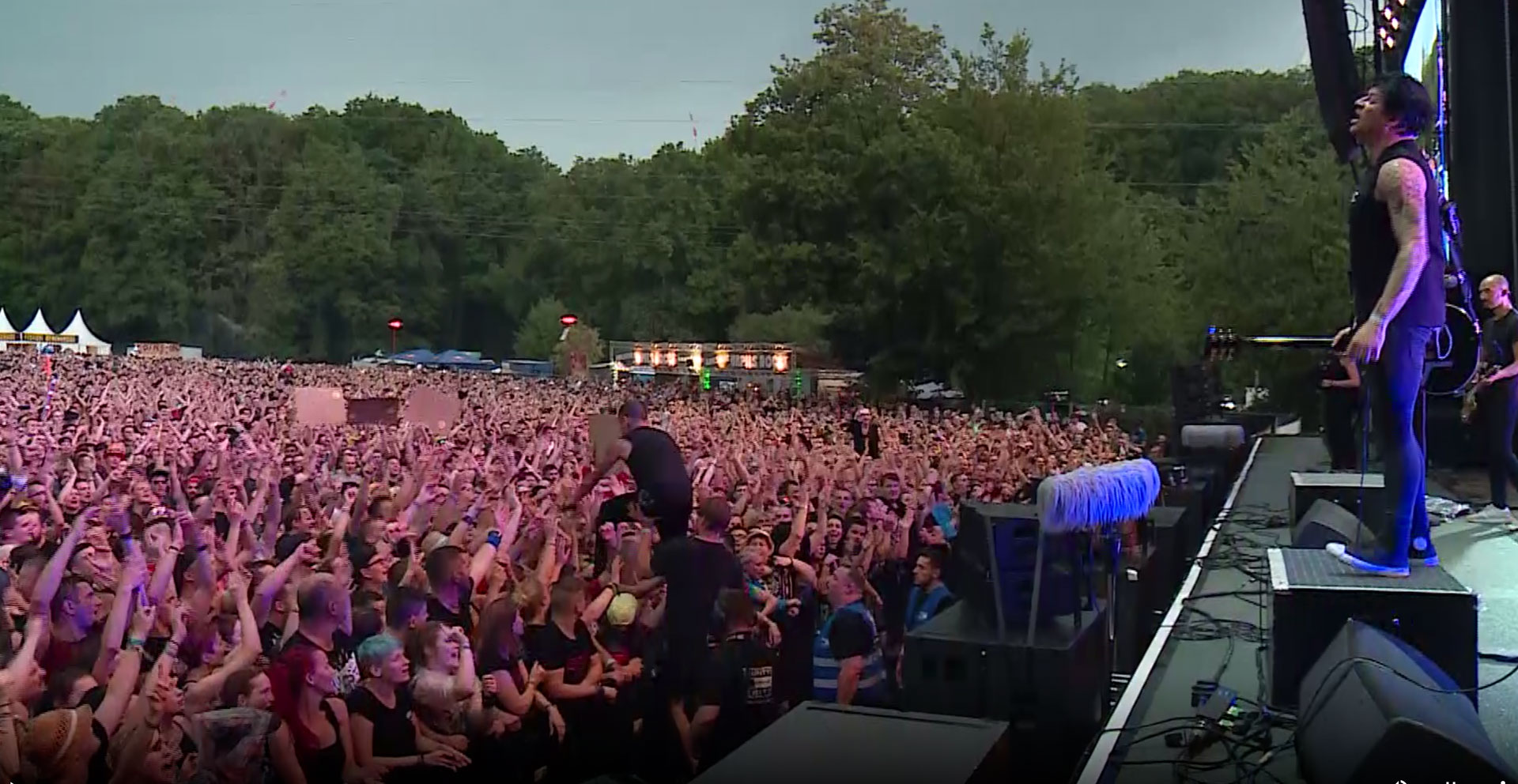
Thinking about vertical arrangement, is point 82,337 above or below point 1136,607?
above

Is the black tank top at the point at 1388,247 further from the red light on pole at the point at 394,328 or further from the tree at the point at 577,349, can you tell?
the red light on pole at the point at 394,328

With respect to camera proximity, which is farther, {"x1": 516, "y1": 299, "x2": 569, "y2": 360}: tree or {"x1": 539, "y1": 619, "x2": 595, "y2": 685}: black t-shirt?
{"x1": 516, "y1": 299, "x2": 569, "y2": 360}: tree

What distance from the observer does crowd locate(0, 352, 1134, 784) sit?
8.64 ft

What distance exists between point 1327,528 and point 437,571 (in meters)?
2.26

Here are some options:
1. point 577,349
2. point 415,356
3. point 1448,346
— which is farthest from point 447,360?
point 1448,346

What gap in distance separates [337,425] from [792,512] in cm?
215

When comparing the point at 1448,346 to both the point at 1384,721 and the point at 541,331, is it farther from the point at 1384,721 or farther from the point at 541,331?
the point at 541,331

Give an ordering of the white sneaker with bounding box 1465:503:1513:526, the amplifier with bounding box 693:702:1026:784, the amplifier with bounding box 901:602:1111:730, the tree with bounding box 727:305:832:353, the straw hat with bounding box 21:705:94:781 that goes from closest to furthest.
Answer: the amplifier with bounding box 693:702:1026:784 → the amplifier with bounding box 901:602:1111:730 → the straw hat with bounding box 21:705:94:781 → the white sneaker with bounding box 1465:503:1513:526 → the tree with bounding box 727:305:832:353

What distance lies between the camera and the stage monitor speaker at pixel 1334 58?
599 centimetres

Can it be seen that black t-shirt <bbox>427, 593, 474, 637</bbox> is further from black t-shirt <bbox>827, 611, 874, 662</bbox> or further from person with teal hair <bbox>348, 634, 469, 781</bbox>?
black t-shirt <bbox>827, 611, 874, 662</bbox>

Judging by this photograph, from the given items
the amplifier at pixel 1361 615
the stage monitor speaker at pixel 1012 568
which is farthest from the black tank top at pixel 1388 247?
the stage monitor speaker at pixel 1012 568

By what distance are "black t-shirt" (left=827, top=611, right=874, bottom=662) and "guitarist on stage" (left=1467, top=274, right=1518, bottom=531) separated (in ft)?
7.24

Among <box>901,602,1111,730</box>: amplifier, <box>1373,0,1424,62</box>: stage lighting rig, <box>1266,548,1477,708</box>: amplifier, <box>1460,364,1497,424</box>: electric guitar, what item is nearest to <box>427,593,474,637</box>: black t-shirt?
<box>901,602,1111,730</box>: amplifier

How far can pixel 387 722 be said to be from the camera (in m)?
2.66
